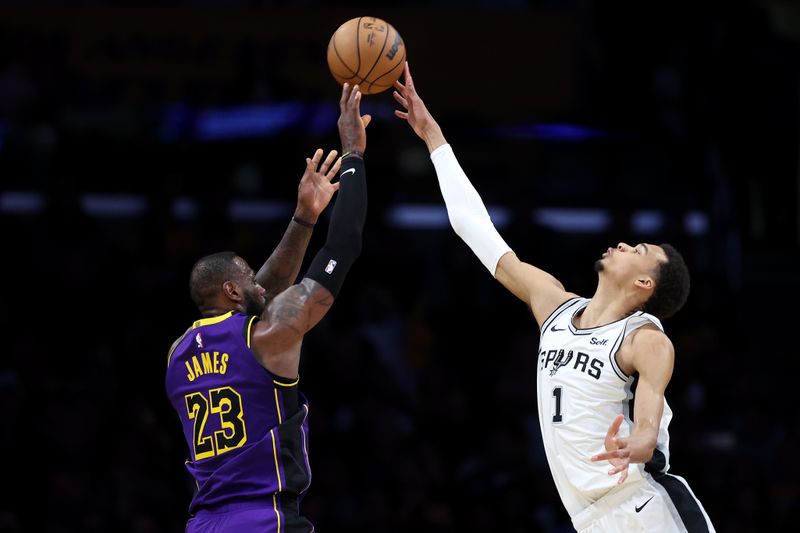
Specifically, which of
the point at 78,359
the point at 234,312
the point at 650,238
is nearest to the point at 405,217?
the point at 650,238

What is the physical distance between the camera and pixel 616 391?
5.41m

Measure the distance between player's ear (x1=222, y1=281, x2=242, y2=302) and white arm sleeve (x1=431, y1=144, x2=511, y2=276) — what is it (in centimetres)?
122

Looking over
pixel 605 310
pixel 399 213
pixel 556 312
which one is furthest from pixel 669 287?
pixel 399 213

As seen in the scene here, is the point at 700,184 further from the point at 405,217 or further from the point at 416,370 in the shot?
the point at 416,370

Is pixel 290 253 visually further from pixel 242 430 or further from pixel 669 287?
pixel 669 287

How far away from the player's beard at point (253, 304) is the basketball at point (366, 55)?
1.30m

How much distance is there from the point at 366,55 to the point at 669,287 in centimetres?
201

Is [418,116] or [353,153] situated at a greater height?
[418,116]

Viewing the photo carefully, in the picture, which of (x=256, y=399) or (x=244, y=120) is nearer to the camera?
(x=256, y=399)

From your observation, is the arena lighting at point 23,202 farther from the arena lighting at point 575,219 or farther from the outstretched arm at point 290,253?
the outstretched arm at point 290,253

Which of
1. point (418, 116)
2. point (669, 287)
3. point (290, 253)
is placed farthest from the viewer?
point (418, 116)

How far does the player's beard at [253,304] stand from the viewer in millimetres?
5828

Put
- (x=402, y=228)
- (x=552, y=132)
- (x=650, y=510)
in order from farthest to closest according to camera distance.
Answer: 1. (x=552, y=132)
2. (x=402, y=228)
3. (x=650, y=510)

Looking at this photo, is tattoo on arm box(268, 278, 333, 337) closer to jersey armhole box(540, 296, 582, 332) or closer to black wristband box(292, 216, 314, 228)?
black wristband box(292, 216, 314, 228)
